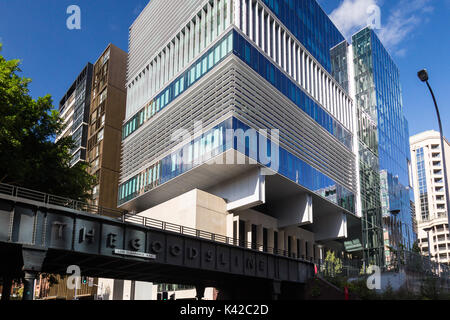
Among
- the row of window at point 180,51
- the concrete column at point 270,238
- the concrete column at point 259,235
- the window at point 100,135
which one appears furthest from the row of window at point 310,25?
the window at point 100,135

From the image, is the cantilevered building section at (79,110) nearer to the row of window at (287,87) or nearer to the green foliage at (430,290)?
the row of window at (287,87)

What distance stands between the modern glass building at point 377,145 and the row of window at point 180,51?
2554 cm

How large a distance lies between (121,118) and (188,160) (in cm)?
3699

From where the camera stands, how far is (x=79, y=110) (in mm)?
96062

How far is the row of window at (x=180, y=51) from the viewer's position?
168 feet

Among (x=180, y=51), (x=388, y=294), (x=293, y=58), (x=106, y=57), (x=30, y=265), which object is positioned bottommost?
(x=388, y=294)

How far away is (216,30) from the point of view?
51.0m

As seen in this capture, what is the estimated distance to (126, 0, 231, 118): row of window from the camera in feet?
168

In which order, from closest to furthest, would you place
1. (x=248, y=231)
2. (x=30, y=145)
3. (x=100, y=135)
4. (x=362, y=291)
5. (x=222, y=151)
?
(x=30, y=145) < (x=362, y=291) < (x=222, y=151) < (x=248, y=231) < (x=100, y=135)

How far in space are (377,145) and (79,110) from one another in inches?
2448

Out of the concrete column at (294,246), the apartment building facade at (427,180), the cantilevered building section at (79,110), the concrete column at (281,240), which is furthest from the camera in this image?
the apartment building facade at (427,180)

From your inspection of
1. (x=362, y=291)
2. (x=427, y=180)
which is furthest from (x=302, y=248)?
(x=427, y=180)

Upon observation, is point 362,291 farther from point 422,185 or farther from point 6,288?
point 422,185

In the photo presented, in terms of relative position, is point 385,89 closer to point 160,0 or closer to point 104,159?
point 160,0
